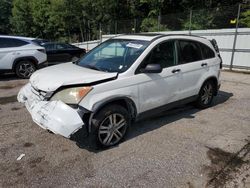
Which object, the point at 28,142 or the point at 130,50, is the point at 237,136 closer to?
the point at 130,50

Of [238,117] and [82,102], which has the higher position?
[82,102]

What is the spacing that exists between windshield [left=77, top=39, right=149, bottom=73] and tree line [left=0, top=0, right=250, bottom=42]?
9323 mm

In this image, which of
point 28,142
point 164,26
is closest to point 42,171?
point 28,142

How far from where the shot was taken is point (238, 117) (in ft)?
18.2

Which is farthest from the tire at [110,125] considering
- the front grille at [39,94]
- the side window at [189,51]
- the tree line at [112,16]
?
the tree line at [112,16]

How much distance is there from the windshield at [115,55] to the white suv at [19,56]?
518cm

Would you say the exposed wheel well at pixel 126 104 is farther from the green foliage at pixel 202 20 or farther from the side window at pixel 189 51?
the green foliage at pixel 202 20

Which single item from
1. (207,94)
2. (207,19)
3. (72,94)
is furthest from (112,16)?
(72,94)

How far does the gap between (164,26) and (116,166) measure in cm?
1337

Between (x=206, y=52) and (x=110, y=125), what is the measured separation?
119 inches

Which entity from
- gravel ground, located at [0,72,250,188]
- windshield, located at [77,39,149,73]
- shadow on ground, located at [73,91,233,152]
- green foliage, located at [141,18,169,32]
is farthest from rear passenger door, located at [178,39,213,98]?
green foliage, located at [141,18,169,32]

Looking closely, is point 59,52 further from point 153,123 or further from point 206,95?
point 153,123

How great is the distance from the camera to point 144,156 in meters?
3.82

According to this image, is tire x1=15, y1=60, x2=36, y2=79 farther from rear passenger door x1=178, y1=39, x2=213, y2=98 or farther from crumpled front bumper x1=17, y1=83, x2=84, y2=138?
rear passenger door x1=178, y1=39, x2=213, y2=98
